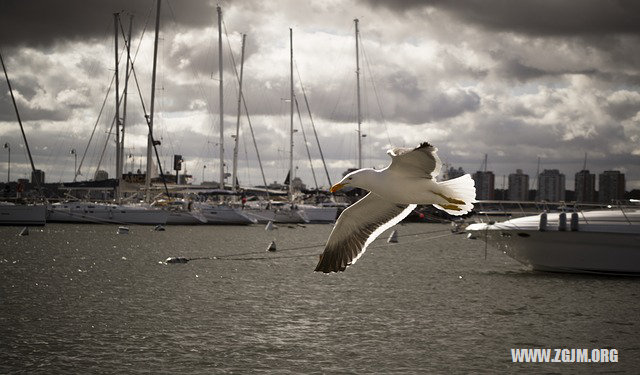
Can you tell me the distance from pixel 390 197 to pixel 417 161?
116 cm

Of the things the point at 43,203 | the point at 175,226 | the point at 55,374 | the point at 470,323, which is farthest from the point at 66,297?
the point at 175,226

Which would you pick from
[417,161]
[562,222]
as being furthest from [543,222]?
[417,161]

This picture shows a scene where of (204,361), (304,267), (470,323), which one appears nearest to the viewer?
(204,361)

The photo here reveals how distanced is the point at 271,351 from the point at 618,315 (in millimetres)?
13119

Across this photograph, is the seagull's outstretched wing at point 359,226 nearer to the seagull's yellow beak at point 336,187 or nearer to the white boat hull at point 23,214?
the seagull's yellow beak at point 336,187

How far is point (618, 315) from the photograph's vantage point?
27.3 m

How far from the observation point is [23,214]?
7569cm

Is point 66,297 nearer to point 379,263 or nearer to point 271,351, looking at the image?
point 271,351

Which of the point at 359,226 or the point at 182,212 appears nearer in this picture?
the point at 359,226

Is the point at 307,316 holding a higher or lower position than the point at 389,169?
lower

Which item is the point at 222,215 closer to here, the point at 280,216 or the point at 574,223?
the point at 280,216

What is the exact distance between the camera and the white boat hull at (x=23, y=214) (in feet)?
245

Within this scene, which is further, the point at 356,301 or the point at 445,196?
the point at 356,301

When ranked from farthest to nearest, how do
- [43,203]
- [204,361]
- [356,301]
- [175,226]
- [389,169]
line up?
1. [175,226]
2. [43,203]
3. [356,301]
4. [204,361]
5. [389,169]
